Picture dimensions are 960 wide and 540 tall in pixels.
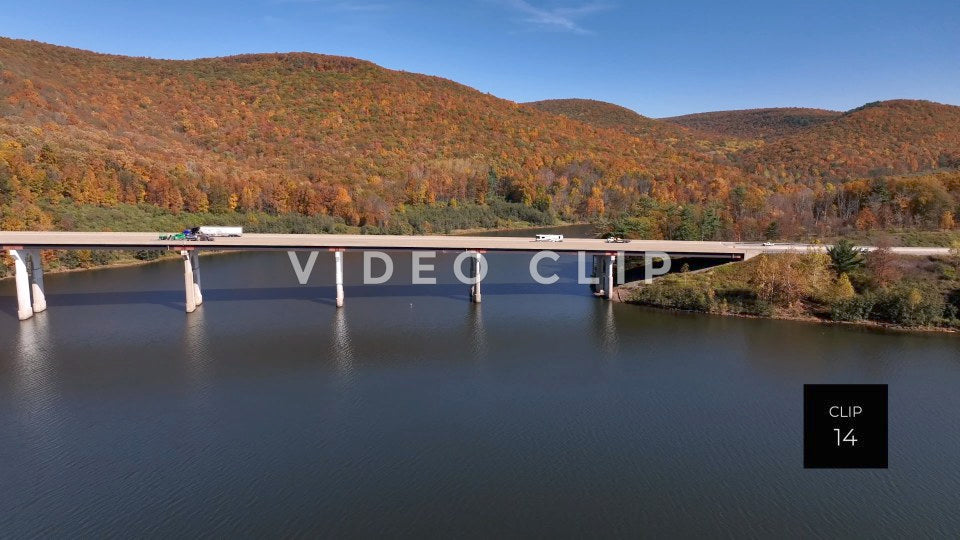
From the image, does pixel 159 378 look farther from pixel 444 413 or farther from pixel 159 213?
pixel 159 213

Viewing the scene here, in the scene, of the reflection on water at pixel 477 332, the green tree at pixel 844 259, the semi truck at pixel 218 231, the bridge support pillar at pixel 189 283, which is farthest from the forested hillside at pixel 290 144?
the green tree at pixel 844 259

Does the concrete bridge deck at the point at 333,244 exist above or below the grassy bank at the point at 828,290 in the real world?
above

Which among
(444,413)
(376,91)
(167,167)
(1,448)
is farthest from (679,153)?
(1,448)

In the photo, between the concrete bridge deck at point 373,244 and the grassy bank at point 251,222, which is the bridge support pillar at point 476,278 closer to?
the concrete bridge deck at point 373,244

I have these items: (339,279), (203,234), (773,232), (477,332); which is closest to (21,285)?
(203,234)

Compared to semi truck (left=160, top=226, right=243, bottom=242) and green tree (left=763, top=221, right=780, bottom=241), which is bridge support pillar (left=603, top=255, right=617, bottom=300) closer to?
green tree (left=763, top=221, right=780, bottom=241)

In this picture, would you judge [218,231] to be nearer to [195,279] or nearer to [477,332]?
[195,279]
